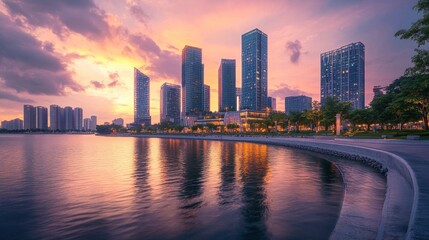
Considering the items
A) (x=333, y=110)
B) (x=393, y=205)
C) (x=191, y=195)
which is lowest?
(x=191, y=195)

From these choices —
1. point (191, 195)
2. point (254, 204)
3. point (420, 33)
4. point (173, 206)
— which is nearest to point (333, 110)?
point (420, 33)

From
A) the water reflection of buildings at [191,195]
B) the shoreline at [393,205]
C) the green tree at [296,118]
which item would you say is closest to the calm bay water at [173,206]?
the water reflection of buildings at [191,195]

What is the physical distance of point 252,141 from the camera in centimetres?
8931

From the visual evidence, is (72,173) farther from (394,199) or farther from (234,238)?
(394,199)

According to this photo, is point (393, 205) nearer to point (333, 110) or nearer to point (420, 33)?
point (420, 33)

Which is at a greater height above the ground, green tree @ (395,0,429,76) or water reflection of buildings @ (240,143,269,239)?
green tree @ (395,0,429,76)

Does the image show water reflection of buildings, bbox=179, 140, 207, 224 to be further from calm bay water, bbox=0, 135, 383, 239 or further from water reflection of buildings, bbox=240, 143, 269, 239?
water reflection of buildings, bbox=240, 143, 269, 239

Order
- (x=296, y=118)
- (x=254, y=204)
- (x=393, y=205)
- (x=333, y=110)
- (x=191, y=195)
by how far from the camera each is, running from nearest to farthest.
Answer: (x=393, y=205) → (x=254, y=204) → (x=191, y=195) → (x=333, y=110) → (x=296, y=118)

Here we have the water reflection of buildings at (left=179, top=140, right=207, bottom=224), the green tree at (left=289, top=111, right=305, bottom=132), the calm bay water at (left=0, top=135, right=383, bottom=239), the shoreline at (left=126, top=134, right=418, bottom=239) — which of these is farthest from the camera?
the green tree at (left=289, top=111, right=305, bottom=132)

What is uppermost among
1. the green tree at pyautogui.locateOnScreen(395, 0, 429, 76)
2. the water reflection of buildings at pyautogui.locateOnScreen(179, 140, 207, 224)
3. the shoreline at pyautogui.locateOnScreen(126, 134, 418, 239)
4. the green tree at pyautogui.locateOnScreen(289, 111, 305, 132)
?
the green tree at pyautogui.locateOnScreen(395, 0, 429, 76)

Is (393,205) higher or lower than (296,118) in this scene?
lower

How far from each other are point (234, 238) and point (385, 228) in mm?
5735

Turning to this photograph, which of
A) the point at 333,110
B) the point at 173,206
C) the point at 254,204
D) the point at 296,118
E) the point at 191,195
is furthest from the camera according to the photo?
the point at 296,118

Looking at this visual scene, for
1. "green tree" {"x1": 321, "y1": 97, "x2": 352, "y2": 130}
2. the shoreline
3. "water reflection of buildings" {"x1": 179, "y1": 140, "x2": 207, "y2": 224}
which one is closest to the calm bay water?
"water reflection of buildings" {"x1": 179, "y1": 140, "x2": 207, "y2": 224}
